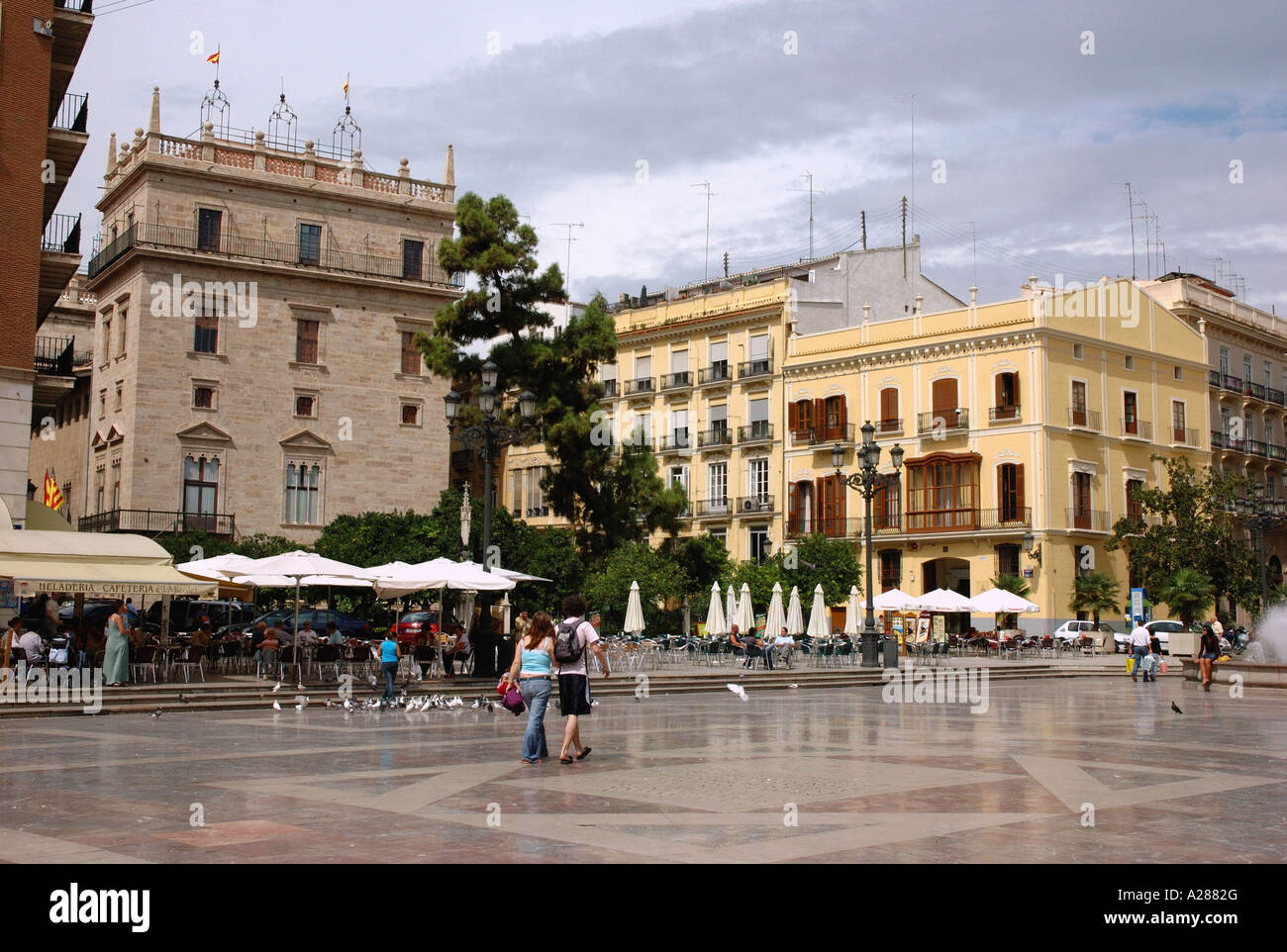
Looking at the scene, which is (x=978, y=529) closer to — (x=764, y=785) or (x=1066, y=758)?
(x=1066, y=758)

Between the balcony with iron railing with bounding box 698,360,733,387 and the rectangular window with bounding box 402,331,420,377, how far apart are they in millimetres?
14512

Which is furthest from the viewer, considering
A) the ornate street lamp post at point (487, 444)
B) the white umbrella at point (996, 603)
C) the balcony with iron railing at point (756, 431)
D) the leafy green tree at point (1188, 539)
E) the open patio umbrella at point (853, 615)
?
the balcony with iron railing at point (756, 431)

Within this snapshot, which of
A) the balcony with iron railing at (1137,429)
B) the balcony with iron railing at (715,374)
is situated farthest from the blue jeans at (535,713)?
the balcony with iron railing at (715,374)

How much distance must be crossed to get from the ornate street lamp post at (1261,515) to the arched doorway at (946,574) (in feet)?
35.3

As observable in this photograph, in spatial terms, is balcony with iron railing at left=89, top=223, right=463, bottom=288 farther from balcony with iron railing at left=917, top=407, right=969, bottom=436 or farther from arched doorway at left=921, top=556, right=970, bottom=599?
arched doorway at left=921, top=556, right=970, bottom=599

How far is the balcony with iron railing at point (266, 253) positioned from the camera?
44.2 m

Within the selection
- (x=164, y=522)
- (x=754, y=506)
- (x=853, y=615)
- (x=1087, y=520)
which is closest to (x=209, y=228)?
(x=164, y=522)

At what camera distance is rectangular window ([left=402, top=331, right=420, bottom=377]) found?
48.9m

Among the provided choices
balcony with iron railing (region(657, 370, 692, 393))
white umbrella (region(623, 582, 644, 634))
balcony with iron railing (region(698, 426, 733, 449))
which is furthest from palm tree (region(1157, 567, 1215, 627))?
balcony with iron railing (region(657, 370, 692, 393))

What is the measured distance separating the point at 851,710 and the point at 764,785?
33.0 feet

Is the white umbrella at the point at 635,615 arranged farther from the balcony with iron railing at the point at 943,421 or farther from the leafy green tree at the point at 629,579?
the balcony with iron railing at the point at 943,421

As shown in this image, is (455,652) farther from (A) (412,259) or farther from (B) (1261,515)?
(B) (1261,515)

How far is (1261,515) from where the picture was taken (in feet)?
135

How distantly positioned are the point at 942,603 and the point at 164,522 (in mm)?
26593
